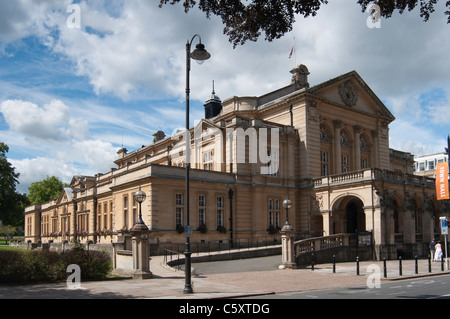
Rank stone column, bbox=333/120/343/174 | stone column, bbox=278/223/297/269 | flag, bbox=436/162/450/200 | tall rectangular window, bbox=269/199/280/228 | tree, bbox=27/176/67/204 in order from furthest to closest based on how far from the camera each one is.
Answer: tree, bbox=27/176/67/204
stone column, bbox=333/120/343/174
tall rectangular window, bbox=269/199/280/228
flag, bbox=436/162/450/200
stone column, bbox=278/223/297/269

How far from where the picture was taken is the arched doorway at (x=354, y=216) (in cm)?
4000

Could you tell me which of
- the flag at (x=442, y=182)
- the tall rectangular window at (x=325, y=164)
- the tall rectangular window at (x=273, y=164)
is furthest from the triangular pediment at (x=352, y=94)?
the flag at (x=442, y=182)

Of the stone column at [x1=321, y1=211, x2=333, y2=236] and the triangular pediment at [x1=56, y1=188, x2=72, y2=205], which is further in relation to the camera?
the triangular pediment at [x1=56, y1=188, x2=72, y2=205]

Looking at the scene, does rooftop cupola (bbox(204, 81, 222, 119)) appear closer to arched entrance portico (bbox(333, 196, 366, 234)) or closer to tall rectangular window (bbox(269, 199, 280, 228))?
tall rectangular window (bbox(269, 199, 280, 228))

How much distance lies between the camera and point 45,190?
9712 centimetres

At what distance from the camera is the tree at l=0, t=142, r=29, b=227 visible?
2042 inches

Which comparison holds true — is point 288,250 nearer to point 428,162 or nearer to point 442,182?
point 442,182

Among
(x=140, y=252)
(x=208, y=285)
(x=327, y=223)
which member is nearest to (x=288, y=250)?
(x=208, y=285)

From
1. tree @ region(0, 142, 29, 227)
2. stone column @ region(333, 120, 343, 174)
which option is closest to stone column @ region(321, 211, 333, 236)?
stone column @ region(333, 120, 343, 174)

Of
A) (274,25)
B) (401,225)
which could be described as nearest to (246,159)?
(401,225)

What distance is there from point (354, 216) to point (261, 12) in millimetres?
32279

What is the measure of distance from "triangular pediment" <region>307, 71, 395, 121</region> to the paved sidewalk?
22080mm

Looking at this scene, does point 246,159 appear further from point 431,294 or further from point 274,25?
point 274,25

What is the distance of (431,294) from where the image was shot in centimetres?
1518
